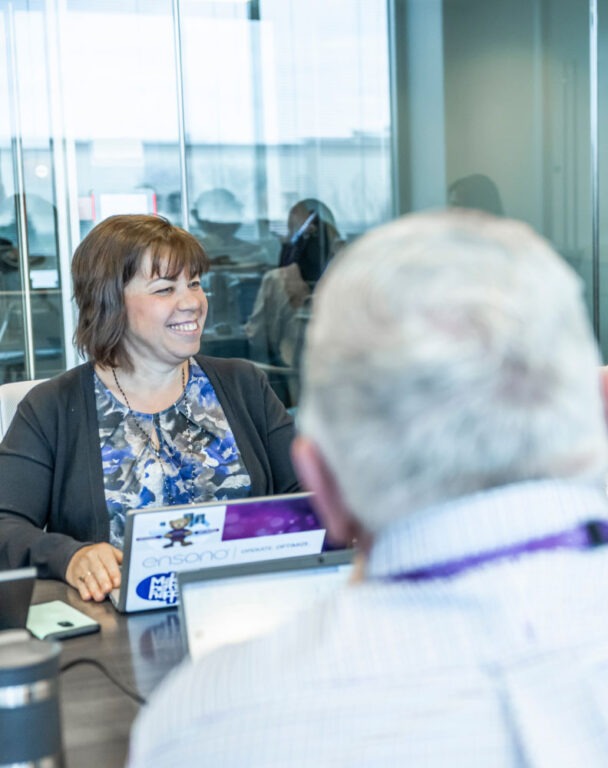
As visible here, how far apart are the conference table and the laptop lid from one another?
0.29 ft

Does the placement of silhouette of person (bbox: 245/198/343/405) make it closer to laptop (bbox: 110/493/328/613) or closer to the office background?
the office background

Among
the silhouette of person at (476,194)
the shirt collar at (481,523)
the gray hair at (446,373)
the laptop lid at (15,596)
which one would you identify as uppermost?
the silhouette of person at (476,194)

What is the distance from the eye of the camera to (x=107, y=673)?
5.16ft

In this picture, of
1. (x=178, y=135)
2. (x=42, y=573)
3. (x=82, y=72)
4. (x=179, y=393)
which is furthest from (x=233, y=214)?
(x=42, y=573)

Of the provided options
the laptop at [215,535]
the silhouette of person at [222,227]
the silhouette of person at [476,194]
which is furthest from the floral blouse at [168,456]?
the silhouette of person at [476,194]

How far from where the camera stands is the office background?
5.09 metres

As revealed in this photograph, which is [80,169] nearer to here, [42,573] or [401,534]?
[42,573]

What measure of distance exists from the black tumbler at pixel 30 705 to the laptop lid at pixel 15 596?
0.45 metres

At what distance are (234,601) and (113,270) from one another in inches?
50.3

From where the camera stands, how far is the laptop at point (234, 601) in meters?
1.50

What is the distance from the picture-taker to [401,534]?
79 cm

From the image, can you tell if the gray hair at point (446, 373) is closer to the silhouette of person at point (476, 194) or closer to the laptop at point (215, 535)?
the laptop at point (215, 535)

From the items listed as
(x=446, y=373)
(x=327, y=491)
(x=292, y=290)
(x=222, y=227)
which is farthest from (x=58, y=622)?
(x=292, y=290)

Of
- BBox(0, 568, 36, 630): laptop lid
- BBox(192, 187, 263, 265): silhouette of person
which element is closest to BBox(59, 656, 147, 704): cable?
BBox(0, 568, 36, 630): laptop lid
